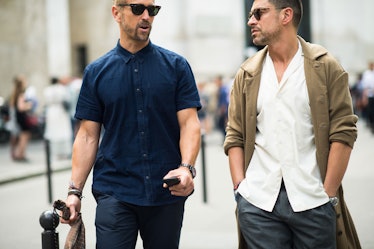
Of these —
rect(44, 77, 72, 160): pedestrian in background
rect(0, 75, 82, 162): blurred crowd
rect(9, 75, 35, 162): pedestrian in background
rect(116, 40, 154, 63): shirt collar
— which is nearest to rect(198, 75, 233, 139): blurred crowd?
rect(0, 75, 82, 162): blurred crowd

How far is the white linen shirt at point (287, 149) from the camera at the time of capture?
11.4ft

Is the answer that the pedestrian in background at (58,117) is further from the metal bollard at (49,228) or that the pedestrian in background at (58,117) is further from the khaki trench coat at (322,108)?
the khaki trench coat at (322,108)

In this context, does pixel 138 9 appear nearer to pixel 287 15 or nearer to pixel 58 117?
pixel 287 15

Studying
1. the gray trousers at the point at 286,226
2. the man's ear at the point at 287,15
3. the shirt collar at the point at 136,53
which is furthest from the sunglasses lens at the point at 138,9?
the gray trousers at the point at 286,226

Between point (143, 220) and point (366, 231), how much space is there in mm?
4112

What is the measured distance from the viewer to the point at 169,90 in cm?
384

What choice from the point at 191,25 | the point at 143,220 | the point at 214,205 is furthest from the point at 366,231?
the point at 191,25

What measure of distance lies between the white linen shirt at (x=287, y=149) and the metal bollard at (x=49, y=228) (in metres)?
1.07

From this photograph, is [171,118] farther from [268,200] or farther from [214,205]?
[214,205]

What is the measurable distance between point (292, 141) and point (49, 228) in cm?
142

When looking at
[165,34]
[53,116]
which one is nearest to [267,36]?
[53,116]

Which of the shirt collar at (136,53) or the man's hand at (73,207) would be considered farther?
the shirt collar at (136,53)

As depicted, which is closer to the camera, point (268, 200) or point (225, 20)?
point (268, 200)

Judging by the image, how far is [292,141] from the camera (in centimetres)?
348
